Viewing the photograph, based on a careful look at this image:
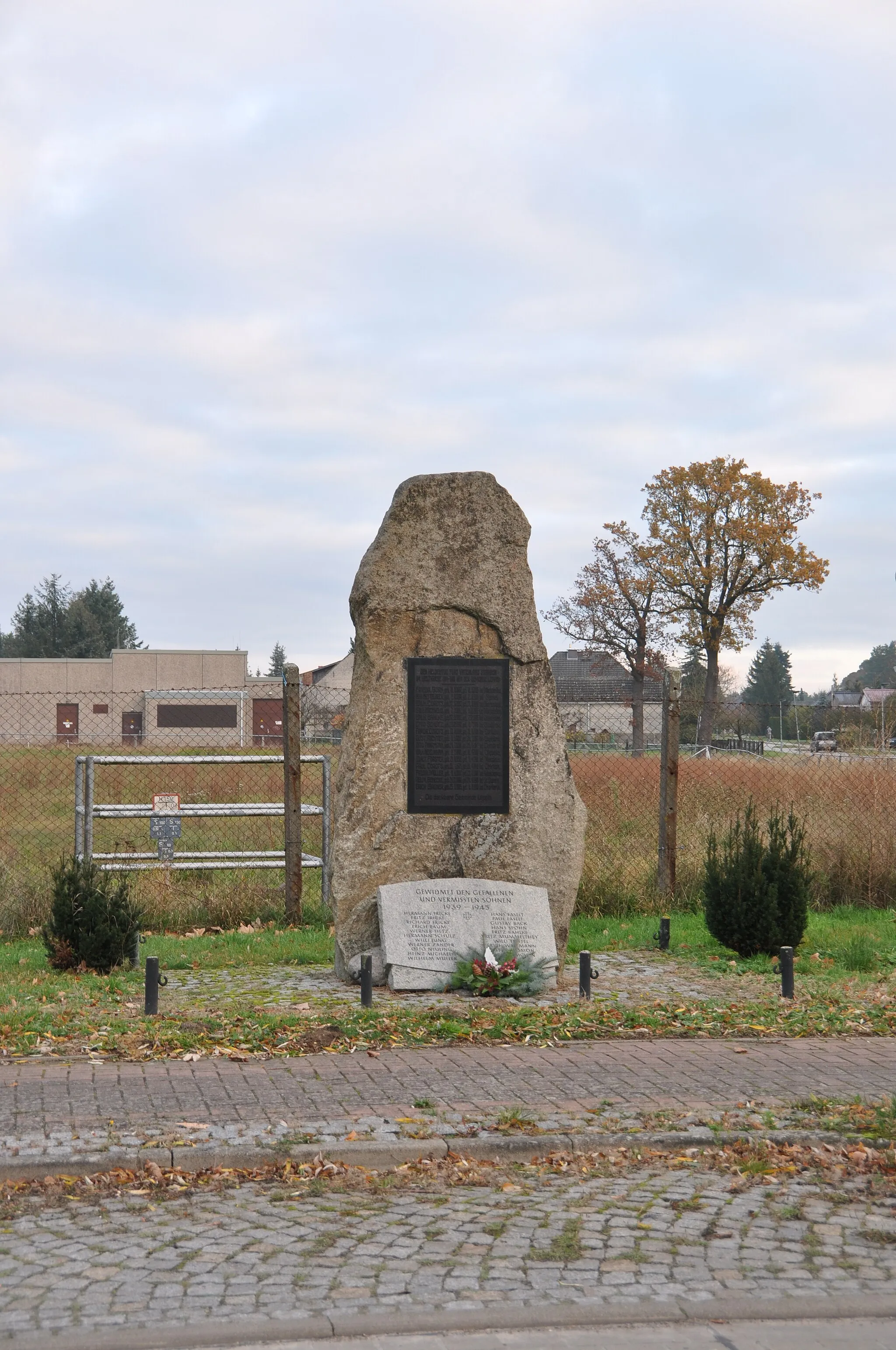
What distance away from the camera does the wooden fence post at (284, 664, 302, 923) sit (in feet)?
38.8

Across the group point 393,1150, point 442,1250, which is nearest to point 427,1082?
point 393,1150

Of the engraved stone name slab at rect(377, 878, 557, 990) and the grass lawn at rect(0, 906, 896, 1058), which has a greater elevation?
the engraved stone name slab at rect(377, 878, 557, 990)

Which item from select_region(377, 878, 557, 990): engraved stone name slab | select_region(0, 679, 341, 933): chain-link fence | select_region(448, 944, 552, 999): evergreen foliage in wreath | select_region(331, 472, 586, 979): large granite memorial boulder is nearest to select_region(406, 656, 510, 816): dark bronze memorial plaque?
select_region(331, 472, 586, 979): large granite memorial boulder

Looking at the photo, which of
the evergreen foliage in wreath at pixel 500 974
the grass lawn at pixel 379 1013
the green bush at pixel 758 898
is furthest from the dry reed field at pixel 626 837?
the evergreen foliage in wreath at pixel 500 974

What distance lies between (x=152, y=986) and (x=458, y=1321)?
14.2 ft

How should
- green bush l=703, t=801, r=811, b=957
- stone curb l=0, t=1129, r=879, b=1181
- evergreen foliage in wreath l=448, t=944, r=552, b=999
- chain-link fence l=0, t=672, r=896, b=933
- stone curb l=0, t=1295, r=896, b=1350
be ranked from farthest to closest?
chain-link fence l=0, t=672, r=896, b=933, green bush l=703, t=801, r=811, b=957, evergreen foliage in wreath l=448, t=944, r=552, b=999, stone curb l=0, t=1129, r=879, b=1181, stone curb l=0, t=1295, r=896, b=1350

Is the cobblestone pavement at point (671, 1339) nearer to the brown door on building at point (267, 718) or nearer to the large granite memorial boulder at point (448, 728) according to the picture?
the large granite memorial boulder at point (448, 728)

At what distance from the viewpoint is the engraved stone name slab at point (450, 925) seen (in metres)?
9.01

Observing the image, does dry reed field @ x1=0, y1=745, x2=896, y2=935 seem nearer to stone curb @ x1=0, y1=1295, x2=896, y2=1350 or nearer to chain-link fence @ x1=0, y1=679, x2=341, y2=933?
chain-link fence @ x1=0, y1=679, x2=341, y2=933

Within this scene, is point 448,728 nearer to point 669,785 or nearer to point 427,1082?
point 427,1082

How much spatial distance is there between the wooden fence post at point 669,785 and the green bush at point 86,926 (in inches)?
214

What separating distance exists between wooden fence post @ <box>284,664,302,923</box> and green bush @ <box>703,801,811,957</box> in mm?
3860

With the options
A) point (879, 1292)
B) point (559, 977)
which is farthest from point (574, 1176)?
point (559, 977)

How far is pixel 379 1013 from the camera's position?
314 inches
